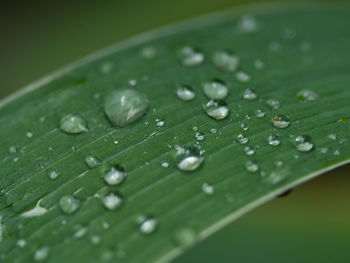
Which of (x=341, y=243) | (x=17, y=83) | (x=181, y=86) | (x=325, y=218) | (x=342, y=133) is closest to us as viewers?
(x=342, y=133)

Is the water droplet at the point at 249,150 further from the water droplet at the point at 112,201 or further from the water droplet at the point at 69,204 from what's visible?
the water droplet at the point at 69,204

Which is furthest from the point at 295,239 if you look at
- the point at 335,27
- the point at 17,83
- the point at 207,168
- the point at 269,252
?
the point at 17,83

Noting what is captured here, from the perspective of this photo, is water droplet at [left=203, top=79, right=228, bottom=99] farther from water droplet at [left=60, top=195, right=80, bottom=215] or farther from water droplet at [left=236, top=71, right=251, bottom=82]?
water droplet at [left=60, top=195, right=80, bottom=215]

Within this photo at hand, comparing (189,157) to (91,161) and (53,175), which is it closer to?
(91,161)

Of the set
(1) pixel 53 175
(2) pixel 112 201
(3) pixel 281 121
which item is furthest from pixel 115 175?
(3) pixel 281 121

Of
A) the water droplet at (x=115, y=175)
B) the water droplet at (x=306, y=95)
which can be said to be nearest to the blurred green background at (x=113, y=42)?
the water droplet at (x=306, y=95)

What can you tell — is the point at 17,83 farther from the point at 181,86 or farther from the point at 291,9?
the point at 291,9
